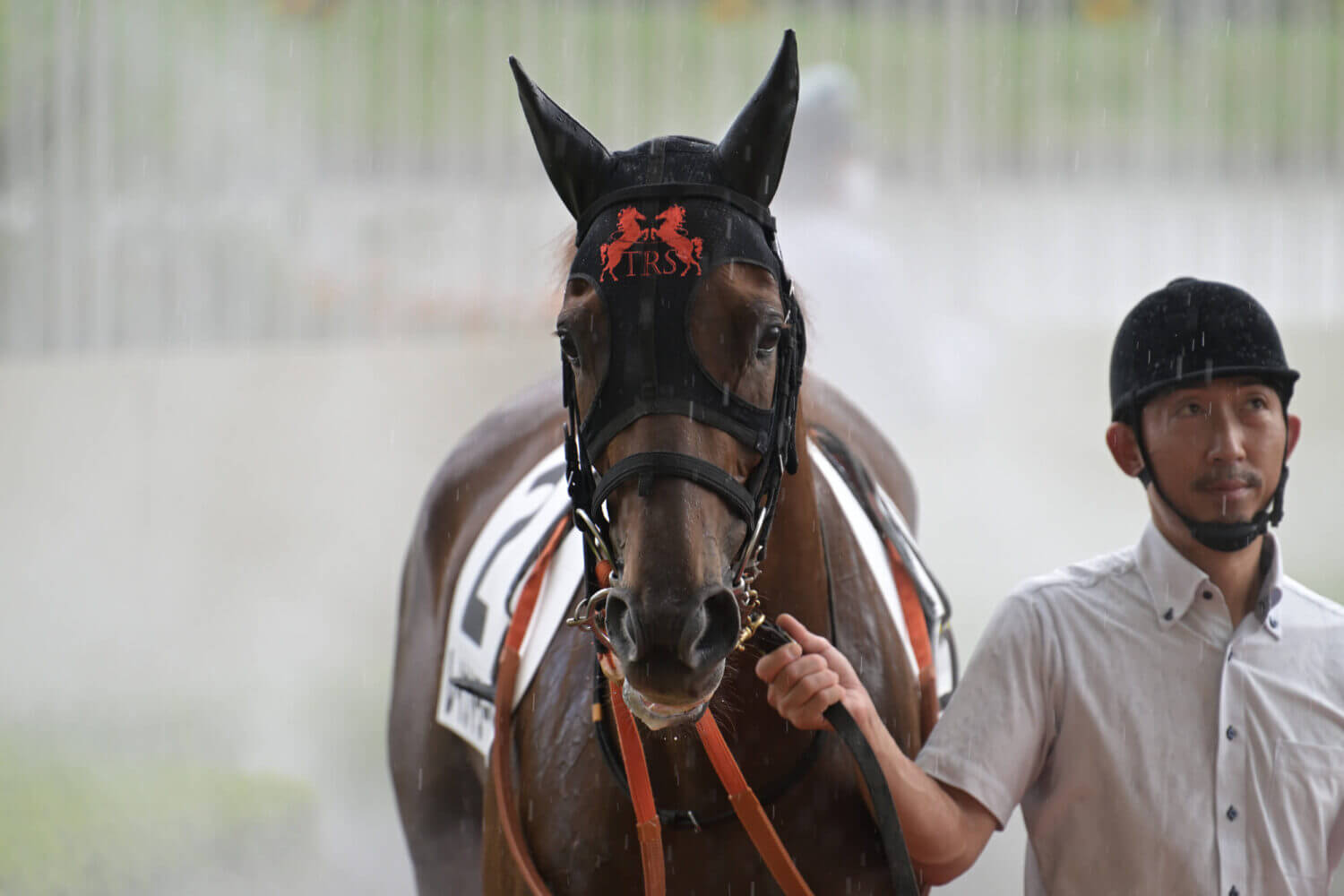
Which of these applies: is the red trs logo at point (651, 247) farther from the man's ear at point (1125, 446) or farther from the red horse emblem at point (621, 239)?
the man's ear at point (1125, 446)

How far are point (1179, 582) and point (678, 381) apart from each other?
2.44 ft

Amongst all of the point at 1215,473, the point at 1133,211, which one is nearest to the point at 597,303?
the point at 1215,473

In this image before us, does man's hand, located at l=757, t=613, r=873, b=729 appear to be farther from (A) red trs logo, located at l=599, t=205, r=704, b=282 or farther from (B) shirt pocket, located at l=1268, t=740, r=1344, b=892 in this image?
(B) shirt pocket, located at l=1268, t=740, r=1344, b=892

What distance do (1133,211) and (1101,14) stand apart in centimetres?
135

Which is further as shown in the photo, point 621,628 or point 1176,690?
point 1176,690

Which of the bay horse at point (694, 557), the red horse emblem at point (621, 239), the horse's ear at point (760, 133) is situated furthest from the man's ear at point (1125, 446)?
the red horse emblem at point (621, 239)

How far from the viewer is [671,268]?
1.26m

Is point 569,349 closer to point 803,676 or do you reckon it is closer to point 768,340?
point 768,340

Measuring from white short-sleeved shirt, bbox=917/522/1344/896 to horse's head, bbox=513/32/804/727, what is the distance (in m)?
0.44

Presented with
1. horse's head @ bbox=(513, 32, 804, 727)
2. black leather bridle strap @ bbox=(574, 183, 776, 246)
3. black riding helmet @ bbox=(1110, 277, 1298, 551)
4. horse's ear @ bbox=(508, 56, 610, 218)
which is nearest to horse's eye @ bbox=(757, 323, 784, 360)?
horse's head @ bbox=(513, 32, 804, 727)

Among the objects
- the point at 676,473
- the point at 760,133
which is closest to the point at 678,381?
the point at 676,473

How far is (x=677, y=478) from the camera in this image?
120 cm

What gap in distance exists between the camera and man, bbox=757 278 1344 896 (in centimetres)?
147

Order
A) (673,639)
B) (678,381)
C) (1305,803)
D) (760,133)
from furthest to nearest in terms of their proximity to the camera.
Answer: (1305,803) < (760,133) < (678,381) < (673,639)
